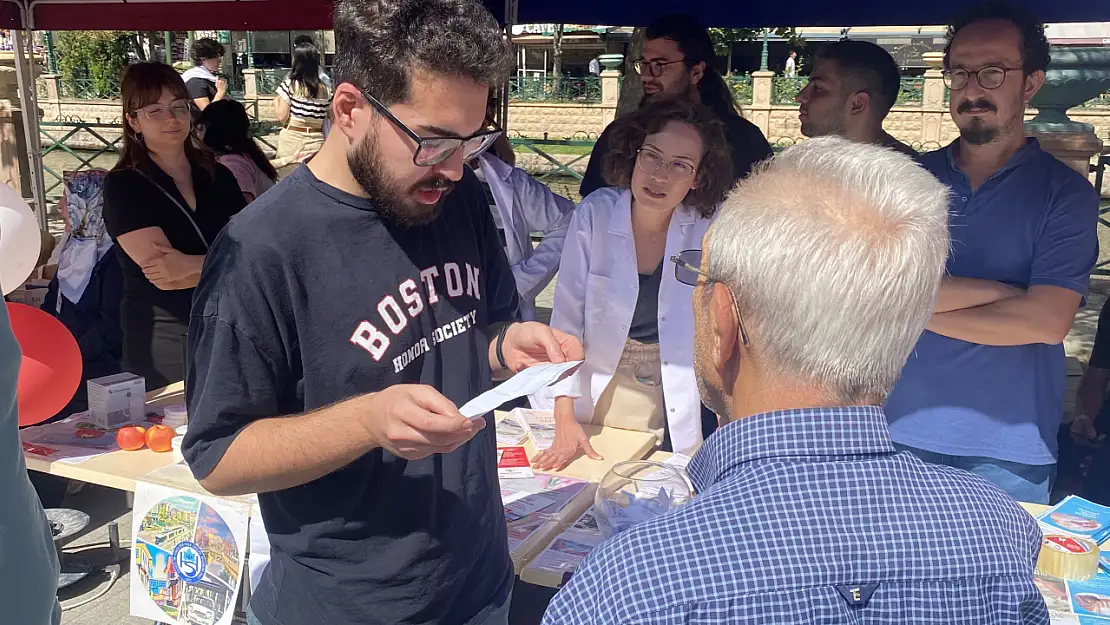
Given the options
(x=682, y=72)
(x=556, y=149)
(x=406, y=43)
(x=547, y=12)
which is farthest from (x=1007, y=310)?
(x=556, y=149)

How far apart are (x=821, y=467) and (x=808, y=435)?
39 mm

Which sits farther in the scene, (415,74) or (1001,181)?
(1001,181)

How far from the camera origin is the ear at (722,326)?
1150 mm

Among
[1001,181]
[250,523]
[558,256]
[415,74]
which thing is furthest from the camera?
[558,256]

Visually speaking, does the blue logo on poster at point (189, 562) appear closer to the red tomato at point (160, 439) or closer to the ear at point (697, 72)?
the red tomato at point (160, 439)

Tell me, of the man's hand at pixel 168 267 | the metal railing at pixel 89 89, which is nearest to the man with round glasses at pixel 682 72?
the man's hand at pixel 168 267

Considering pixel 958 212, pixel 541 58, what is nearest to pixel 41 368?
pixel 958 212

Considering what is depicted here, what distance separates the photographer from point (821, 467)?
1000 mm

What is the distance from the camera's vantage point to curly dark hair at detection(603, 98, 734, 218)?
3.13 meters

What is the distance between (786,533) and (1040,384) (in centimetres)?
198

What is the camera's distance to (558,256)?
4.00 metres

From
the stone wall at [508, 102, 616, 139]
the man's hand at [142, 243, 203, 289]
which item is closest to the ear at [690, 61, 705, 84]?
the man's hand at [142, 243, 203, 289]

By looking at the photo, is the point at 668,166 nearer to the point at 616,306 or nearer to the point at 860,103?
the point at 616,306

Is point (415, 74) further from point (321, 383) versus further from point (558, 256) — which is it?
point (558, 256)
